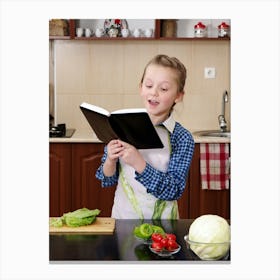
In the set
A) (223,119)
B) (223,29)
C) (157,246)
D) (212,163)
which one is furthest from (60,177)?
(157,246)

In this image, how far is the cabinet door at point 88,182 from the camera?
2496mm

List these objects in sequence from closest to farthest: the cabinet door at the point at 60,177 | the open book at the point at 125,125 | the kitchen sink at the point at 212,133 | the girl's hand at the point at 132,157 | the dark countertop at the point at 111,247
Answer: the dark countertop at the point at 111,247, the open book at the point at 125,125, the girl's hand at the point at 132,157, the cabinet door at the point at 60,177, the kitchen sink at the point at 212,133

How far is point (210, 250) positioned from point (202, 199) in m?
1.36

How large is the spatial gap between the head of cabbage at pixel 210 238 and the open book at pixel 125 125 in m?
0.24

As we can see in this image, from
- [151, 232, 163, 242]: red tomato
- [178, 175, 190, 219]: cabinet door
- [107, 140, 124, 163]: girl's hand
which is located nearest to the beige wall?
[178, 175, 190, 219]: cabinet door

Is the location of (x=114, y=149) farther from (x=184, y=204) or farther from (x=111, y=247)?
(x=184, y=204)

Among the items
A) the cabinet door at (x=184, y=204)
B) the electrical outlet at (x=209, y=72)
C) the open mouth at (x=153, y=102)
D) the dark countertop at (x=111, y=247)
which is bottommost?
the cabinet door at (x=184, y=204)

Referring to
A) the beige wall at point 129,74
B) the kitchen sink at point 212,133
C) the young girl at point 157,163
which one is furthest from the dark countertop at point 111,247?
the beige wall at point 129,74

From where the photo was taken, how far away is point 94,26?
2.87 metres

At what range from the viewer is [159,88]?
5.05 ft

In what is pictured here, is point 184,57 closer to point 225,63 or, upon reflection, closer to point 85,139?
point 225,63

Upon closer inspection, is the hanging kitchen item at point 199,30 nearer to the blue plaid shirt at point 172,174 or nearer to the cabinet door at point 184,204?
the cabinet door at point 184,204
